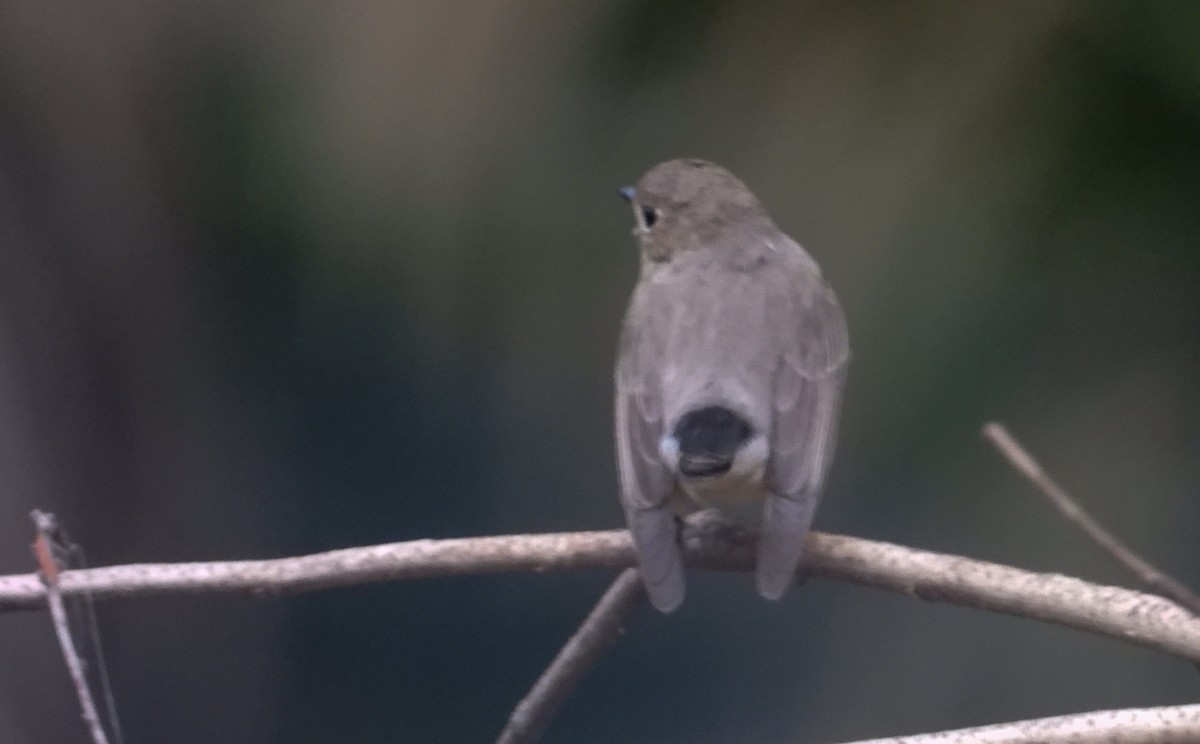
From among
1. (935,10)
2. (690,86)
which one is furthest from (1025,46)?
(690,86)

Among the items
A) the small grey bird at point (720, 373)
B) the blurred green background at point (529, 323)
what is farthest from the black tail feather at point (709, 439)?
the blurred green background at point (529, 323)

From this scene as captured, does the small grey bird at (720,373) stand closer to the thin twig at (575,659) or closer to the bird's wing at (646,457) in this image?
the bird's wing at (646,457)

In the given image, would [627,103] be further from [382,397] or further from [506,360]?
[382,397]

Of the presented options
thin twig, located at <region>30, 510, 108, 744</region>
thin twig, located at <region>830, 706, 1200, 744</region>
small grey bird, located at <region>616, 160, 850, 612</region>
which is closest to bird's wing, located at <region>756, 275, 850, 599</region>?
small grey bird, located at <region>616, 160, 850, 612</region>

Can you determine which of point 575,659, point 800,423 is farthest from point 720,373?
point 575,659

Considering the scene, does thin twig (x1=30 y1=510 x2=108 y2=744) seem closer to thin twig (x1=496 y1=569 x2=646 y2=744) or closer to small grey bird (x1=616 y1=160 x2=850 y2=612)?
thin twig (x1=496 y1=569 x2=646 y2=744)

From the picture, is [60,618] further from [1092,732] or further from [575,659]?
[1092,732]
